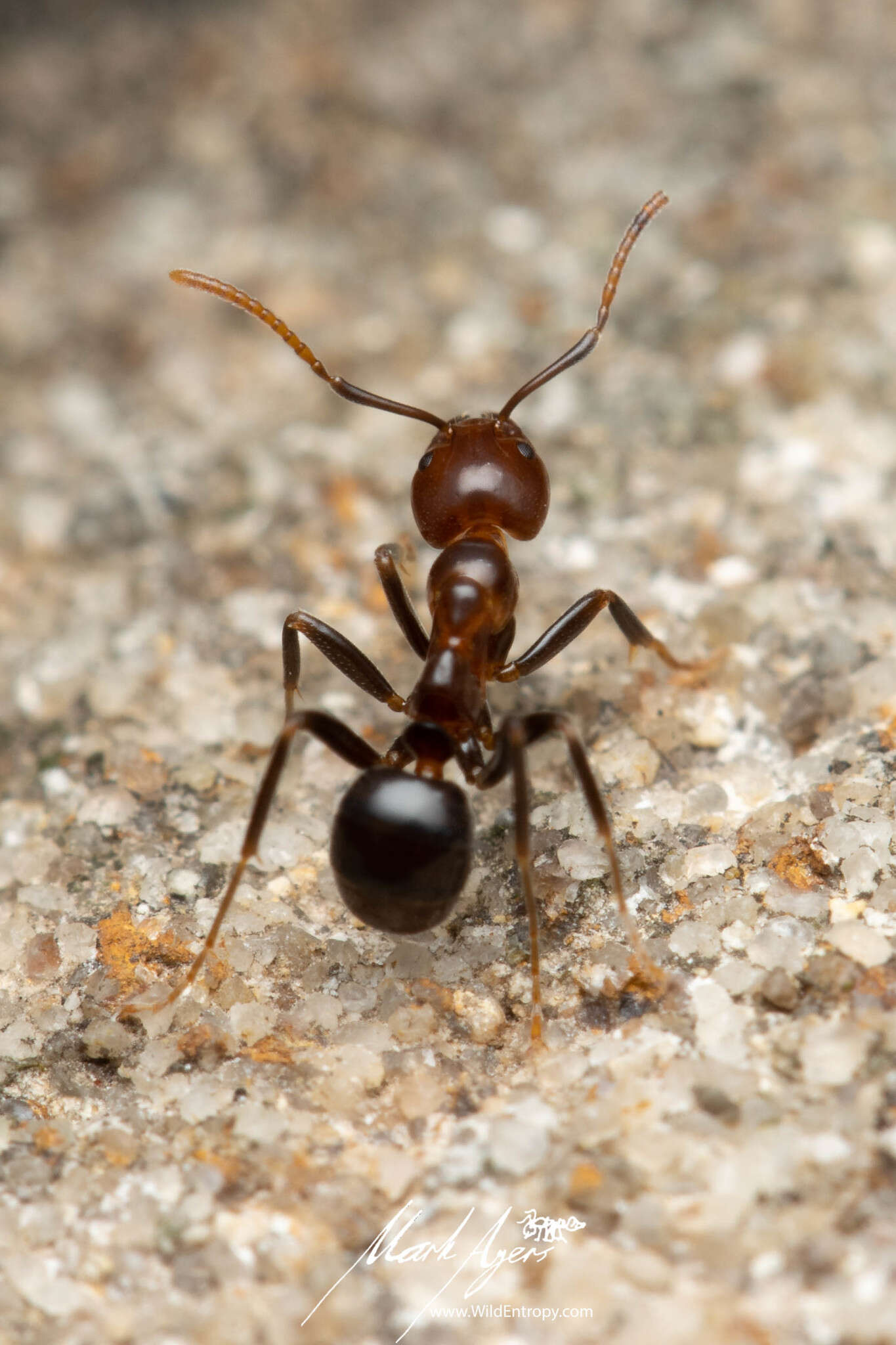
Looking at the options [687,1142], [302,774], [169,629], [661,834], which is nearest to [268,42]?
[169,629]

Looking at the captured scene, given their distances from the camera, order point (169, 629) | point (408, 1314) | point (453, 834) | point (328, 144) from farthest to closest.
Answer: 1. point (328, 144)
2. point (169, 629)
3. point (453, 834)
4. point (408, 1314)

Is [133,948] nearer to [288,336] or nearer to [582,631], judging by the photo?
[582,631]

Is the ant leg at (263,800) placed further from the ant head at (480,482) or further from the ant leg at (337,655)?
the ant head at (480,482)

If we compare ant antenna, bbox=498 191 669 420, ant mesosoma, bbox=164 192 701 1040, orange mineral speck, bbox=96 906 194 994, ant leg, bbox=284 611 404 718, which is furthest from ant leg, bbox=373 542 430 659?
orange mineral speck, bbox=96 906 194 994

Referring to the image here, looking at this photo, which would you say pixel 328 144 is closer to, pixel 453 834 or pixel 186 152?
pixel 186 152

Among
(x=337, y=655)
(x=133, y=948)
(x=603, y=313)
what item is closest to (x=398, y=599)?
(x=337, y=655)
